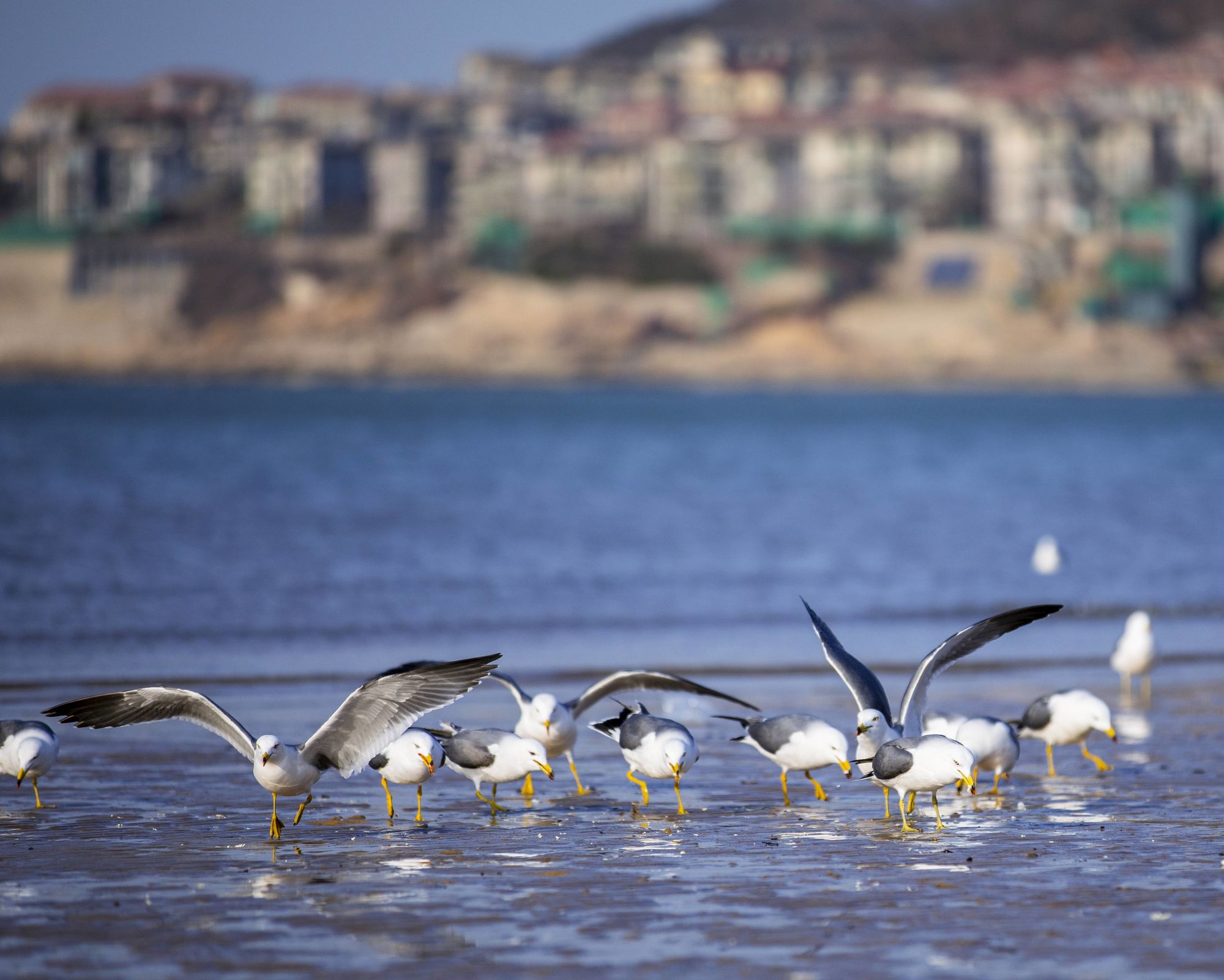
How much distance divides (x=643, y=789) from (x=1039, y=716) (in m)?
2.20

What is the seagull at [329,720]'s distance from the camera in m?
8.49

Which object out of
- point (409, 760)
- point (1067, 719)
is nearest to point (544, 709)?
point (409, 760)

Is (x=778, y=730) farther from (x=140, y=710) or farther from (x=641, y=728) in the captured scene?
(x=140, y=710)

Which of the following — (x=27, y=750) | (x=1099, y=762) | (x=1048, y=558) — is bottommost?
(x=1099, y=762)

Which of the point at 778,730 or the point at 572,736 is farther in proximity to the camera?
the point at 572,736

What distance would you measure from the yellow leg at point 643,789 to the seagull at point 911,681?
106 cm

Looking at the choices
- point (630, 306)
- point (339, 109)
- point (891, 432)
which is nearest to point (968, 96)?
point (630, 306)

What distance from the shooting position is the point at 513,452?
5578 cm

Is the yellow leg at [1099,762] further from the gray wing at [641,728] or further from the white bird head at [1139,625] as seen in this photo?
the white bird head at [1139,625]

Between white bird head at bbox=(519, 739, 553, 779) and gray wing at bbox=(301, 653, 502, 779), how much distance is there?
701 millimetres

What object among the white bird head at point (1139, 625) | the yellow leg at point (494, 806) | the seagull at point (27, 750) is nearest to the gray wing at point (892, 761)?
the yellow leg at point (494, 806)

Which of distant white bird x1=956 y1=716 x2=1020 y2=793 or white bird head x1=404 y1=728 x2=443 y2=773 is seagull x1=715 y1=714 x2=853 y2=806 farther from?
white bird head x1=404 y1=728 x2=443 y2=773

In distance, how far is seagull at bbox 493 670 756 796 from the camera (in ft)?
31.7

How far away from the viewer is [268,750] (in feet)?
27.5
